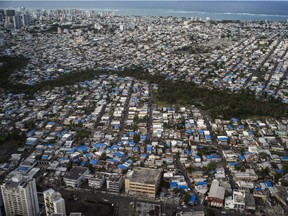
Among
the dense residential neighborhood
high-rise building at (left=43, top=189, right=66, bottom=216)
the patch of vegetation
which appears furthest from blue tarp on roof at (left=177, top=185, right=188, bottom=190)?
the patch of vegetation

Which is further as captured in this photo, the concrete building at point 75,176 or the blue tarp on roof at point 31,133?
the blue tarp on roof at point 31,133

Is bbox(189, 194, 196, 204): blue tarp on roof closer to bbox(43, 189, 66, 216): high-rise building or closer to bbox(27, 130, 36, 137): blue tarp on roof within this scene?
bbox(43, 189, 66, 216): high-rise building

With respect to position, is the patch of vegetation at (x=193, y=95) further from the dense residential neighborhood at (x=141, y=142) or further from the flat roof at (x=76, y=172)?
the flat roof at (x=76, y=172)

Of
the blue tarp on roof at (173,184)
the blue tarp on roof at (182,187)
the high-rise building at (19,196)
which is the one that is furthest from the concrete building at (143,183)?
the high-rise building at (19,196)

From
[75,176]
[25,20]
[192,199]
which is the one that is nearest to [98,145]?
[75,176]

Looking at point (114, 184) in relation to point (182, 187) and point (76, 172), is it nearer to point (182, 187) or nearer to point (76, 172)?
point (76, 172)

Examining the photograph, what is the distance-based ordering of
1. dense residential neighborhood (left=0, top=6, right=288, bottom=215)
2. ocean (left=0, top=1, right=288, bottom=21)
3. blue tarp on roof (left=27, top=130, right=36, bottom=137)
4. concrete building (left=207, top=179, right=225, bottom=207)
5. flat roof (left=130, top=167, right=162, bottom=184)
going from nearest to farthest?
concrete building (left=207, top=179, right=225, bottom=207), dense residential neighborhood (left=0, top=6, right=288, bottom=215), flat roof (left=130, top=167, right=162, bottom=184), blue tarp on roof (left=27, top=130, right=36, bottom=137), ocean (left=0, top=1, right=288, bottom=21)
